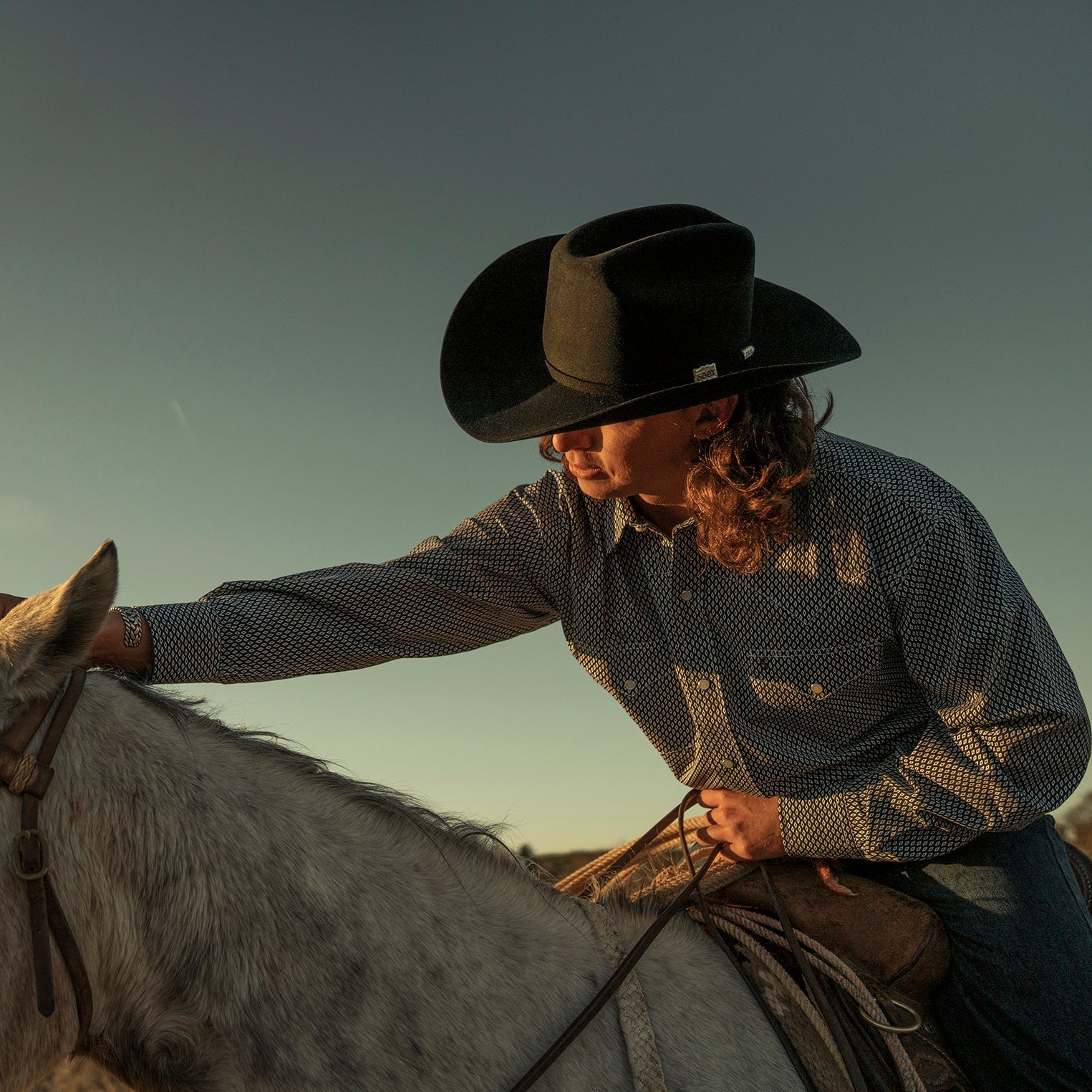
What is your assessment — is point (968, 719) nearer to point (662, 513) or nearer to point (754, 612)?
point (754, 612)

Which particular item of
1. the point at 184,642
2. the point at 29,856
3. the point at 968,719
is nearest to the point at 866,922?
the point at 968,719

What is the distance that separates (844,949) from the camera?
107 inches

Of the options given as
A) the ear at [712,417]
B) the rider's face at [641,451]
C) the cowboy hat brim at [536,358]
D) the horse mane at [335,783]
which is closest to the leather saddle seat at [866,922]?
the horse mane at [335,783]

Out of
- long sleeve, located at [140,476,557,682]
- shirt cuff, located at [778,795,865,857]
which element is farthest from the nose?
shirt cuff, located at [778,795,865,857]

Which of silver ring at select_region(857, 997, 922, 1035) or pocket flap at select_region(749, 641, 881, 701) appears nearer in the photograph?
silver ring at select_region(857, 997, 922, 1035)

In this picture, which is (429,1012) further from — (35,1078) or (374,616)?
(374,616)

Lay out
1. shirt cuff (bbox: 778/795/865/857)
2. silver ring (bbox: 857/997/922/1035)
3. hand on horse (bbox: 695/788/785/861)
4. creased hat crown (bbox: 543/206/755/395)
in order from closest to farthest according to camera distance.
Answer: silver ring (bbox: 857/997/922/1035) < creased hat crown (bbox: 543/206/755/395) < shirt cuff (bbox: 778/795/865/857) < hand on horse (bbox: 695/788/785/861)

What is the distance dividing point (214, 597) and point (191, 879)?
1.14 meters

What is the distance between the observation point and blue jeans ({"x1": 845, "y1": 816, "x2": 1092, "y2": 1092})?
2.49m

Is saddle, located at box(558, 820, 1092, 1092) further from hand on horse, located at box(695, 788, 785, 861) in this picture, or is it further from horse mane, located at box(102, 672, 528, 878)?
horse mane, located at box(102, 672, 528, 878)

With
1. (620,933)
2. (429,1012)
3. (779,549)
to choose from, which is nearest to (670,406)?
(779,549)

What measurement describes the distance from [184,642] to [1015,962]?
2.35 metres

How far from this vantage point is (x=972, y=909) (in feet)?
8.66

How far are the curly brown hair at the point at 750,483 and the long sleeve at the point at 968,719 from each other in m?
0.38
